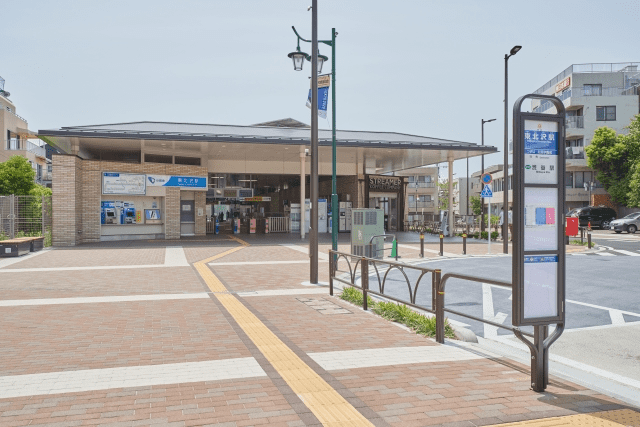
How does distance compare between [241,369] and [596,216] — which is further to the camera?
[596,216]

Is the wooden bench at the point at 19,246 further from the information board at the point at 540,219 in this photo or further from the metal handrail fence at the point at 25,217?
the information board at the point at 540,219

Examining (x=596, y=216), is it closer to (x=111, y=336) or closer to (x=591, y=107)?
(x=591, y=107)

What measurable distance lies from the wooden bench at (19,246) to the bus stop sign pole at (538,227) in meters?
18.0

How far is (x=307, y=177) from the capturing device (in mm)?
38531

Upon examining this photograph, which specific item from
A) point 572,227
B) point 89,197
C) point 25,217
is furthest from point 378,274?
point 25,217

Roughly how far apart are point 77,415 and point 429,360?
11.3ft

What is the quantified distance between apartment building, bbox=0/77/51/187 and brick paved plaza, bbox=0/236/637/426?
43919 millimetres

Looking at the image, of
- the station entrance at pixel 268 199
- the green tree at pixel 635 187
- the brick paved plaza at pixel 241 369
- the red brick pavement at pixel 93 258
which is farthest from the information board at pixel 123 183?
the green tree at pixel 635 187

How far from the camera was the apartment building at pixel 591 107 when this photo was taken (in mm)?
50594

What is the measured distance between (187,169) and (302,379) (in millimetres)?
24106

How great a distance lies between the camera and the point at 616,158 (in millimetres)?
46281

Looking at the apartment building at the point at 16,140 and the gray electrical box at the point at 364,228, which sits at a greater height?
the apartment building at the point at 16,140

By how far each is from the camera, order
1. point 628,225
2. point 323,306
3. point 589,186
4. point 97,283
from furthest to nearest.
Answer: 1. point 589,186
2. point 628,225
3. point 97,283
4. point 323,306

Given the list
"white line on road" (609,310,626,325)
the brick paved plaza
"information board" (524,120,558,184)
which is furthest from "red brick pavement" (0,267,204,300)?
"information board" (524,120,558,184)
